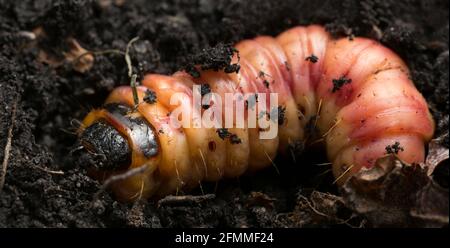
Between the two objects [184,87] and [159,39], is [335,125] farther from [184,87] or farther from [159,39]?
[159,39]

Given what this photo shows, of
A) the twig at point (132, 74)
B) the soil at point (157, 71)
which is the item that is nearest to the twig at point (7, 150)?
the soil at point (157, 71)

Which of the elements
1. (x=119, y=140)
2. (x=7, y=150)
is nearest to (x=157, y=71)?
(x=119, y=140)

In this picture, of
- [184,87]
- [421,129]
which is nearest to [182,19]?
[184,87]

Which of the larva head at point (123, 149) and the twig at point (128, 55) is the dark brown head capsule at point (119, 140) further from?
the twig at point (128, 55)

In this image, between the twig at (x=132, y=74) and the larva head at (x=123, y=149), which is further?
the twig at (x=132, y=74)

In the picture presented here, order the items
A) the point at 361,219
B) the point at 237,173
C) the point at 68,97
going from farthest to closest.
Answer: the point at 68,97 → the point at 237,173 → the point at 361,219

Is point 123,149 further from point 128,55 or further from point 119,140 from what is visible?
point 128,55

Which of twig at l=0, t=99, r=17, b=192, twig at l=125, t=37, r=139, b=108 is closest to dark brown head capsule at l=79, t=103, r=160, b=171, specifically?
twig at l=125, t=37, r=139, b=108
